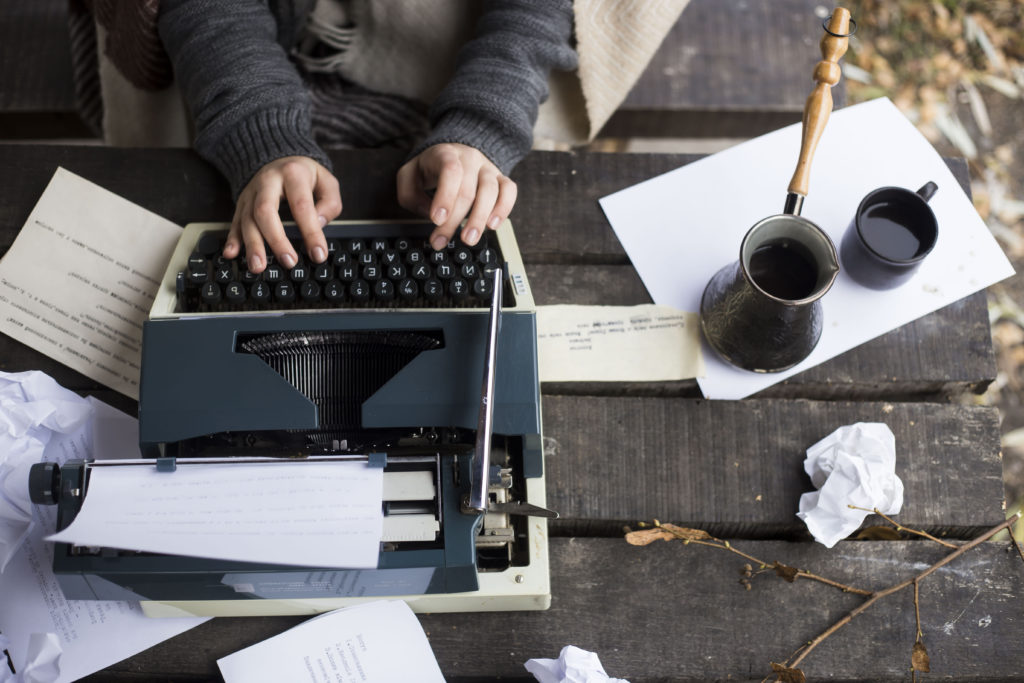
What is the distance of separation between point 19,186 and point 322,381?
0.52 m

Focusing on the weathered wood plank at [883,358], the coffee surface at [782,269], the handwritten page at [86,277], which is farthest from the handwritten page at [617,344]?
the handwritten page at [86,277]

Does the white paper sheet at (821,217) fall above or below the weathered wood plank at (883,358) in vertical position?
above

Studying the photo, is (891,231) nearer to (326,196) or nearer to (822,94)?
(822,94)

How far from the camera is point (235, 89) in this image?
3.17 ft

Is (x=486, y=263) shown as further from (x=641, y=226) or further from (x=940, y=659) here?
(x=940, y=659)

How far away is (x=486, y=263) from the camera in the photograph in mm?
876

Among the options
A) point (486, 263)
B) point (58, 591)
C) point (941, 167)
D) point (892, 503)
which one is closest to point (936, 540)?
point (892, 503)

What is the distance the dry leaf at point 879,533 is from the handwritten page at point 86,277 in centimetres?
85

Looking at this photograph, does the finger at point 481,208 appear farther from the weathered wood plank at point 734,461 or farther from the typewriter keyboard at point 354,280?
the weathered wood plank at point 734,461

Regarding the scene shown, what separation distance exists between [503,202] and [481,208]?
0.11ft

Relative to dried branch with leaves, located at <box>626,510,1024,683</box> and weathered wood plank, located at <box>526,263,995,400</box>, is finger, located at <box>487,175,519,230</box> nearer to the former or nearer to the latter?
weathered wood plank, located at <box>526,263,995,400</box>

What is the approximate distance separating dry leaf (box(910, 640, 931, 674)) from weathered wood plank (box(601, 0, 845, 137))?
0.76 m

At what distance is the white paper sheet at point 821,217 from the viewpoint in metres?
0.95

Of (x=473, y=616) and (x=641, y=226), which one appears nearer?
(x=473, y=616)
